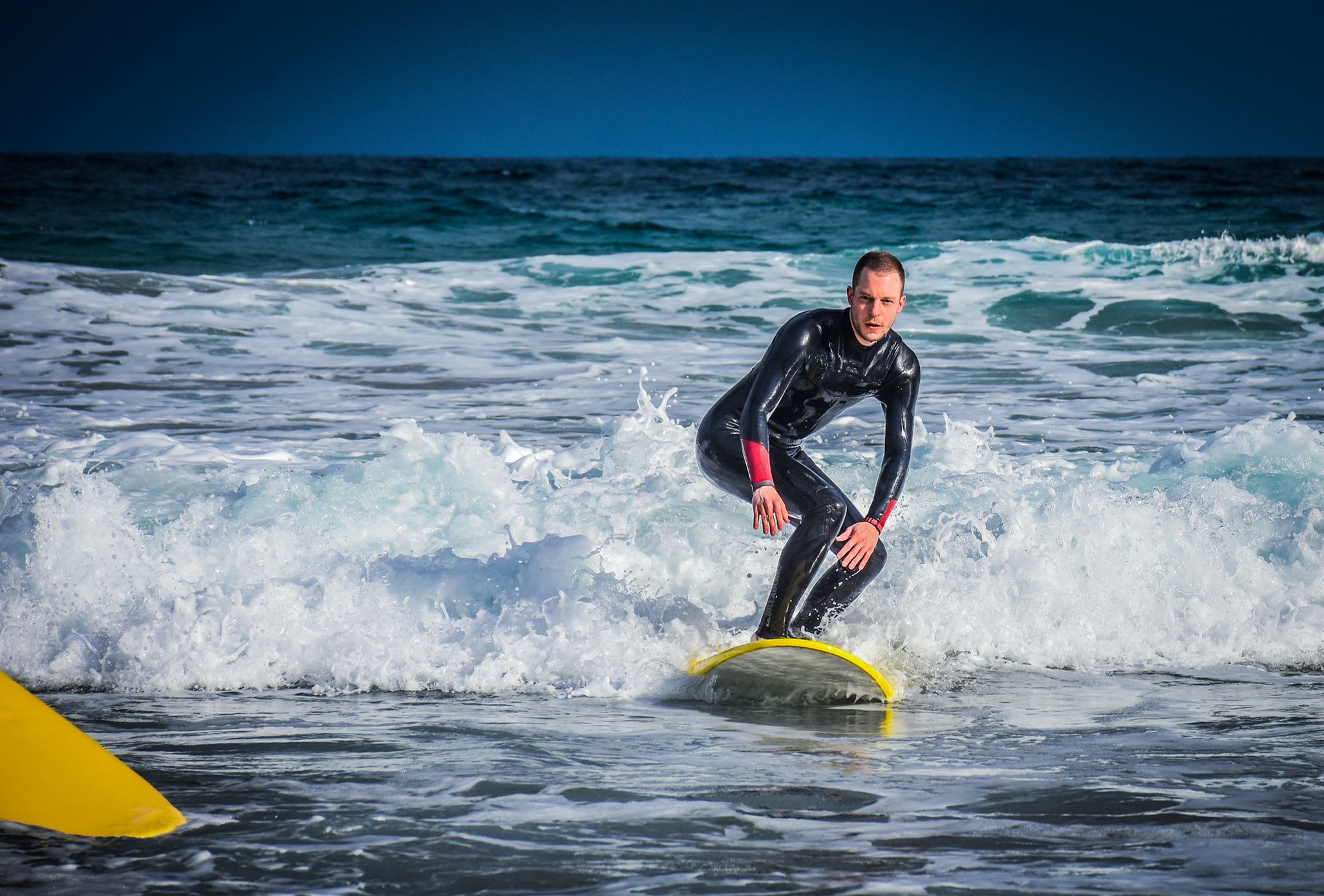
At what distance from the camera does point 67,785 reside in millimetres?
3580

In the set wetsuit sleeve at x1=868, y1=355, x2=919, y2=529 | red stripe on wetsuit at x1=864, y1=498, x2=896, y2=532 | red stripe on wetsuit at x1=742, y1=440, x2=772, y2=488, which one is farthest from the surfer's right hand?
wetsuit sleeve at x1=868, y1=355, x2=919, y2=529

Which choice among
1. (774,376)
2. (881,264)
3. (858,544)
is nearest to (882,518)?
(858,544)

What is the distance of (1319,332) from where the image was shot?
565 inches

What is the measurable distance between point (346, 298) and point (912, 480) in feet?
32.3

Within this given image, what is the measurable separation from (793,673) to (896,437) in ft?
3.43

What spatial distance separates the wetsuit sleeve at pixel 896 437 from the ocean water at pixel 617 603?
0.71m

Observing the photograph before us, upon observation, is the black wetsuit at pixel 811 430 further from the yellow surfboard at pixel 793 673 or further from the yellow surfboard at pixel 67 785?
the yellow surfboard at pixel 67 785

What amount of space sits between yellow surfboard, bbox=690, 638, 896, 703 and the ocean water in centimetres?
12

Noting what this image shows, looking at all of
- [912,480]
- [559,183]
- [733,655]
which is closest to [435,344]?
[912,480]

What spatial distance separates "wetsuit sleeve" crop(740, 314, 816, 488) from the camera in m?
4.90

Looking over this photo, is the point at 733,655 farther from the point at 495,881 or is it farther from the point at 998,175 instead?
the point at 998,175

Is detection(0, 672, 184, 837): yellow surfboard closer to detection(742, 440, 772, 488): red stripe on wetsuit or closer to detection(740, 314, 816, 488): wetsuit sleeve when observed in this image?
detection(742, 440, 772, 488): red stripe on wetsuit

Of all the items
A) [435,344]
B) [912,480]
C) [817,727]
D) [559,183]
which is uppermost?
[559,183]

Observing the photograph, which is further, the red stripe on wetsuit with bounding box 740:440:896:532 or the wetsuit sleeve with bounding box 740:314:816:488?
the wetsuit sleeve with bounding box 740:314:816:488
